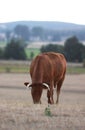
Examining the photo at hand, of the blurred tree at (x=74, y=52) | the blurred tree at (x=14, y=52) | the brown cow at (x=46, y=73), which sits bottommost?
A: the blurred tree at (x=14, y=52)

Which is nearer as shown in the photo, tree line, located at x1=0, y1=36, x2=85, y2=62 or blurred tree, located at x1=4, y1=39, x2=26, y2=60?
tree line, located at x1=0, y1=36, x2=85, y2=62

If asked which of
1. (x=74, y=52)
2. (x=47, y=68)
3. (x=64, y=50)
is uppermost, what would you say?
(x=47, y=68)

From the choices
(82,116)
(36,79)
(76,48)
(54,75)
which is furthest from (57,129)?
(76,48)

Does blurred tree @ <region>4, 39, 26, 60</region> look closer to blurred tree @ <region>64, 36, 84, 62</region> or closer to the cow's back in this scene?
blurred tree @ <region>64, 36, 84, 62</region>

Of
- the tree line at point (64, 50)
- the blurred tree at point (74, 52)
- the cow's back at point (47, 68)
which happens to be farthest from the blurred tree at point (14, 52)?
the cow's back at point (47, 68)

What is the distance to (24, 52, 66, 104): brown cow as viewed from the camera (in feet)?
57.1

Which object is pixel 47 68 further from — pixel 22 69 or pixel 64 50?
pixel 64 50

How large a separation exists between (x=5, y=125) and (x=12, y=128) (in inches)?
15.7

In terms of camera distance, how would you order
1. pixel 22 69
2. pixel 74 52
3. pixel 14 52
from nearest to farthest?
pixel 22 69 → pixel 74 52 → pixel 14 52

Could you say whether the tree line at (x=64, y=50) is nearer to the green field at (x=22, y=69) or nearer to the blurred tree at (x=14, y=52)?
Result: the blurred tree at (x=14, y=52)

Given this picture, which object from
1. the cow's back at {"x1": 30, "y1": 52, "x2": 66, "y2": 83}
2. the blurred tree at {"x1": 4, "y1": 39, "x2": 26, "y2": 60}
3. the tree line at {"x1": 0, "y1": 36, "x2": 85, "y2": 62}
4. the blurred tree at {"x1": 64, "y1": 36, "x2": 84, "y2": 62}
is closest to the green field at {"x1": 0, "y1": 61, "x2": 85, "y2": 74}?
the blurred tree at {"x1": 64, "y1": 36, "x2": 84, "y2": 62}

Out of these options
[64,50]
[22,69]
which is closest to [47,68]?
[22,69]

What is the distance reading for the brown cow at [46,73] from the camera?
17.4 m

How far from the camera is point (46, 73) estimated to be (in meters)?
18.5
